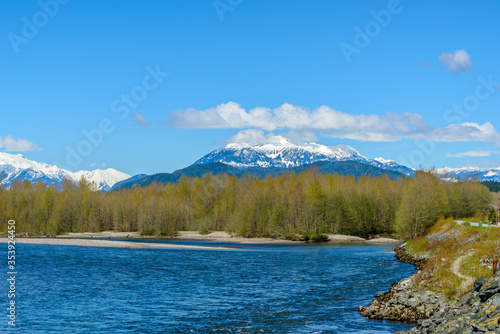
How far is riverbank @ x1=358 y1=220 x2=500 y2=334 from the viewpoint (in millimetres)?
24233

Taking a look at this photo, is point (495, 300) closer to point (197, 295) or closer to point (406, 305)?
point (406, 305)

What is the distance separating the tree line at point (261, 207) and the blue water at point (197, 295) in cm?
5503

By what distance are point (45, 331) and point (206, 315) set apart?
37.0ft

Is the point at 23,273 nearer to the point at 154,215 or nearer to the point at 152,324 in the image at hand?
the point at 152,324

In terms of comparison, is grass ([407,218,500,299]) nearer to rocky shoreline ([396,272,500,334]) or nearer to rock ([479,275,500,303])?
rocky shoreline ([396,272,500,334])

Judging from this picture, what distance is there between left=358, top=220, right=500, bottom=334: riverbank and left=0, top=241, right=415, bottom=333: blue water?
2.26 metres

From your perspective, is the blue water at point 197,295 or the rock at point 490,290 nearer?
the rock at point 490,290

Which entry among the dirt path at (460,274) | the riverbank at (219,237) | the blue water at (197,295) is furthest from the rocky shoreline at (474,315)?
the riverbank at (219,237)

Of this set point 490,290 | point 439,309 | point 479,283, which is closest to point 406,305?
point 439,309

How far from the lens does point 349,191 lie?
153m

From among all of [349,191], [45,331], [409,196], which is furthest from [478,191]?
[45,331]

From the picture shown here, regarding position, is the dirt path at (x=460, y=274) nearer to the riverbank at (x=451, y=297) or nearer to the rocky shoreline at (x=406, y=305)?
the riverbank at (x=451, y=297)

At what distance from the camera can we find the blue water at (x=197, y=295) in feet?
106

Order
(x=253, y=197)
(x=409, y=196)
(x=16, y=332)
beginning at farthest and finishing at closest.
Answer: (x=253, y=197)
(x=409, y=196)
(x=16, y=332)
